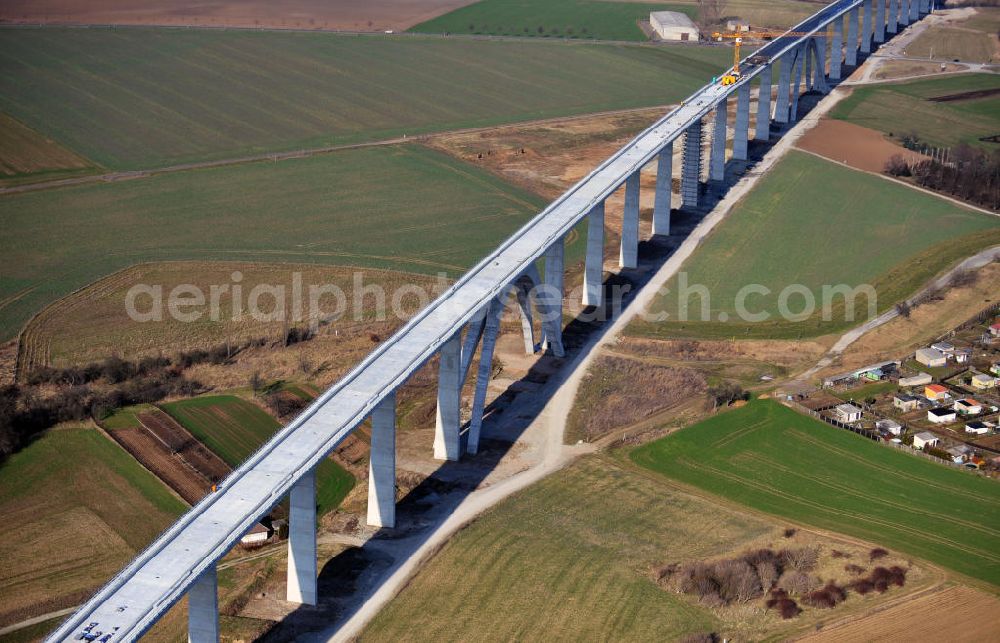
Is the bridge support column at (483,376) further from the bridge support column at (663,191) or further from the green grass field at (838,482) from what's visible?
the bridge support column at (663,191)

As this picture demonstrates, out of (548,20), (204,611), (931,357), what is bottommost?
(931,357)

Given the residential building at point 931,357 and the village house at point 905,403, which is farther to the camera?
the residential building at point 931,357

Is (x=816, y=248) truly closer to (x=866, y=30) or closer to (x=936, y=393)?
(x=936, y=393)

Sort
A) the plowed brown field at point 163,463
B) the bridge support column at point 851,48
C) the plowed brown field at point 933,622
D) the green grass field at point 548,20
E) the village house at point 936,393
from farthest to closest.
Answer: the green grass field at point 548,20 → the bridge support column at point 851,48 → the village house at point 936,393 → the plowed brown field at point 163,463 → the plowed brown field at point 933,622

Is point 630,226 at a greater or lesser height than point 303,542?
greater

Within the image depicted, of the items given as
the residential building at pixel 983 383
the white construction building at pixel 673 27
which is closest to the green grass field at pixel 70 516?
the residential building at pixel 983 383

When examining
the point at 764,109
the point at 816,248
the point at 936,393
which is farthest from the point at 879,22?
the point at 936,393
